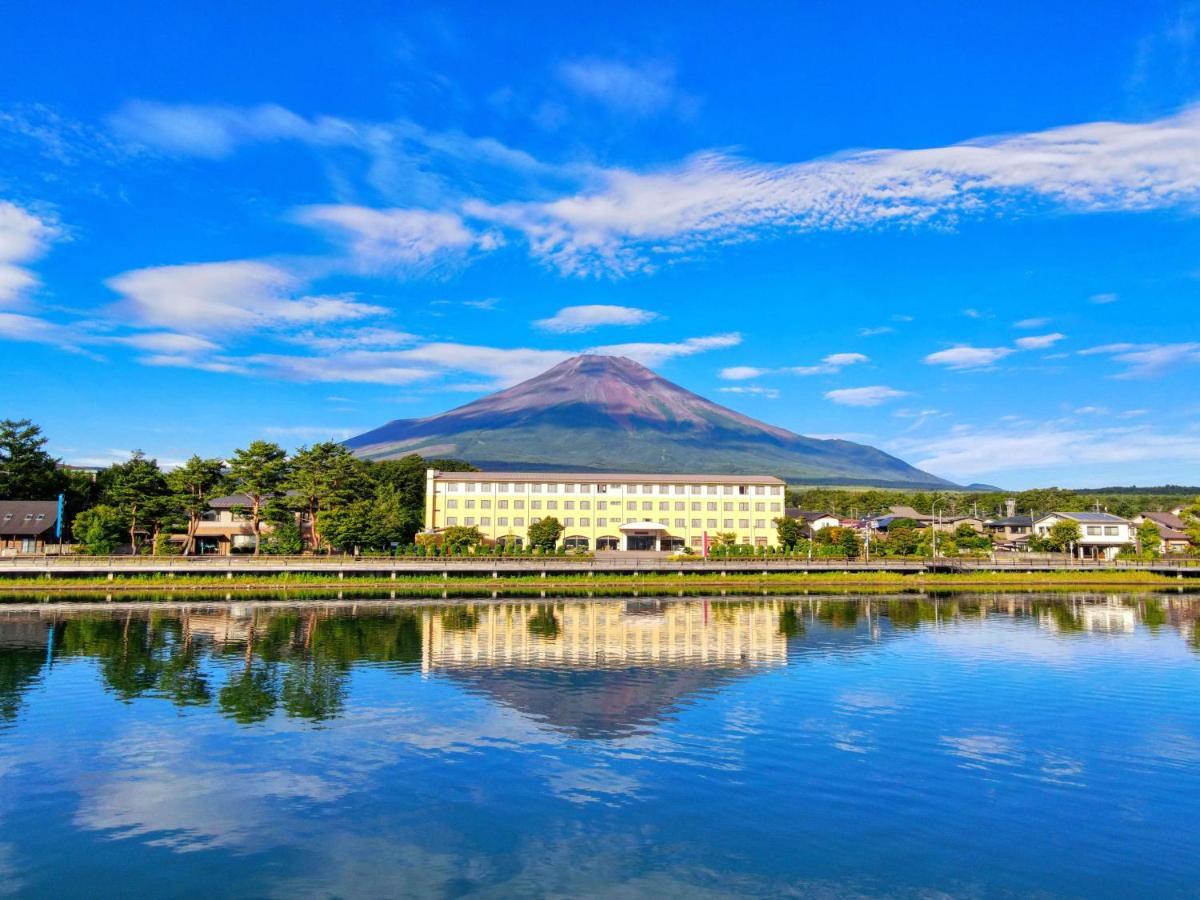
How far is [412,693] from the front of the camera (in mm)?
26531

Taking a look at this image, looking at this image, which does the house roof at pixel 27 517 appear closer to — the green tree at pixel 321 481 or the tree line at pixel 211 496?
the tree line at pixel 211 496

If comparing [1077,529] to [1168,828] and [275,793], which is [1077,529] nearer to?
[1168,828]

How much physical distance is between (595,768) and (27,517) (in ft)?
232

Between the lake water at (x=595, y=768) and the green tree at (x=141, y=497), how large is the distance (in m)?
30.9

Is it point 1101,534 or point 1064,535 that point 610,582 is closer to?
point 1064,535

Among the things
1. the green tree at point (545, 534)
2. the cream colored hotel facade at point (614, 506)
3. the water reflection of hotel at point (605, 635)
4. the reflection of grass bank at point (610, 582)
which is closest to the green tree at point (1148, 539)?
the reflection of grass bank at point (610, 582)

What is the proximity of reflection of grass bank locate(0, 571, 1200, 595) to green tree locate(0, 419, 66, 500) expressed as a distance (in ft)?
78.0

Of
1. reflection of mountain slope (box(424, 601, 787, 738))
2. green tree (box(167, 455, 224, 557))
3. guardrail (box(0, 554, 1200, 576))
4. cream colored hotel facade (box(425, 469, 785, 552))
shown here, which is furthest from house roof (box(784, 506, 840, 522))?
green tree (box(167, 455, 224, 557))

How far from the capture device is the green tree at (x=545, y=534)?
7559cm

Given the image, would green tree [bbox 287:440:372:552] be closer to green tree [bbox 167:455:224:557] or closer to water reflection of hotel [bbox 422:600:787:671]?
green tree [bbox 167:455:224:557]

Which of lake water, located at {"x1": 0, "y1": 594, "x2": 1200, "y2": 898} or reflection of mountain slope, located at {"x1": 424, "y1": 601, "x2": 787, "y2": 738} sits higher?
reflection of mountain slope, located at {"x1": 424, "y1": 601, "x2": 787, "y2": 738}

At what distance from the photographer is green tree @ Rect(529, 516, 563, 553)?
75.6 meters

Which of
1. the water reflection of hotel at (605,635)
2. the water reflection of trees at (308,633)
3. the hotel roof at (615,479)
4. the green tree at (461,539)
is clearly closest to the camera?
the water reflection of trees at (308,633)

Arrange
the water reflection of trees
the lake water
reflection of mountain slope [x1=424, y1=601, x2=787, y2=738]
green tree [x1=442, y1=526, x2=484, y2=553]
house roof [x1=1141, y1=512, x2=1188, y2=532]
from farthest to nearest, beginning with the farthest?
house roof [x1=1141, y1=512, x2=1188, y2=532], green tree [x1=442, y1=526, x2=484, y2=553], the water reflection of trees, reflection of mountain slope [x1=424, y1=601, x2=787, y2=738], the lake water
